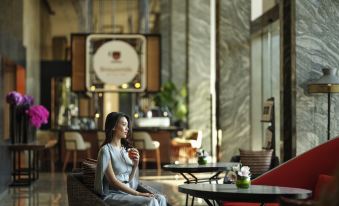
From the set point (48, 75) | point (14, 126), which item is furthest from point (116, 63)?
point (48, 75)

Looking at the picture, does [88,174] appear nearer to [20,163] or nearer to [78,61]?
[20,163]

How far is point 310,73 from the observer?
8898 millimetres

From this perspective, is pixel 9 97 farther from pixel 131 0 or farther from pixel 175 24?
pixel 131 0

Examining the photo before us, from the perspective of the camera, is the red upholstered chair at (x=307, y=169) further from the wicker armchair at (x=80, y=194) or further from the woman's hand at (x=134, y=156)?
the wicker armchair at (x=80, y=194)

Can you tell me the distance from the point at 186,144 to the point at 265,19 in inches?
181

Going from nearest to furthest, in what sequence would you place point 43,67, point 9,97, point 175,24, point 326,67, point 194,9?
point 326,67 < point 9,97 < point 194,9 < point 175,24 < point 43,67

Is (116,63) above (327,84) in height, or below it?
above

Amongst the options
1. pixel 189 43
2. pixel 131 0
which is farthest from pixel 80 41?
pixel 131 0

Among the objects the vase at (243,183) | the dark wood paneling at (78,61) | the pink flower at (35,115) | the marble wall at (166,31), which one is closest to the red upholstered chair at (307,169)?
the vase at (243,183)

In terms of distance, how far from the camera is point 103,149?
5828mm

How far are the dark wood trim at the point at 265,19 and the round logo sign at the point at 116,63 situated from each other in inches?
129

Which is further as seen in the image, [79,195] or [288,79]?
[288,79]

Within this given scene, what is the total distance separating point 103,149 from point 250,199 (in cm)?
123

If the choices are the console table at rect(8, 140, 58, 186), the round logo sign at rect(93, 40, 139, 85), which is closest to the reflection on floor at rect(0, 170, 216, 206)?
the console table at rect(8, 140, 58, 186)
